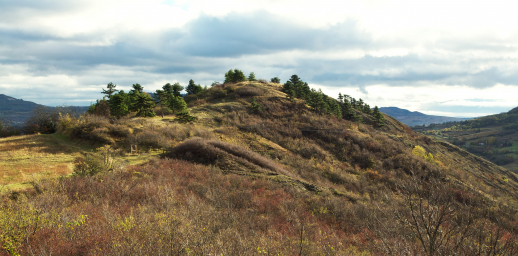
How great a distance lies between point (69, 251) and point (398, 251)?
346 inches

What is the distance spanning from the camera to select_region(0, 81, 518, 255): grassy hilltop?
6.21 meters

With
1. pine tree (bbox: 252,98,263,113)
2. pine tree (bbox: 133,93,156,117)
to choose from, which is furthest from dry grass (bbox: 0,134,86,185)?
pine tree (bbox: 252,98,263,113)

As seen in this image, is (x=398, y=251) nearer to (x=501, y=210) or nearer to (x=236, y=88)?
(x=501, y=210)

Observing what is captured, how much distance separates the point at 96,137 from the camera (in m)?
25.1

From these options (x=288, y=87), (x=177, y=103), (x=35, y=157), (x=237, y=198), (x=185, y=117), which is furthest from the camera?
(x=288, y=87)

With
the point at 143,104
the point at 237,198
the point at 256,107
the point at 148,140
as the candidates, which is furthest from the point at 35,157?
the point at 256,107

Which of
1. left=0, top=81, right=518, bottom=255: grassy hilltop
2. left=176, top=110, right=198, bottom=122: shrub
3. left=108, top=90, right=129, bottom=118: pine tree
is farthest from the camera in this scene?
left=108, top=90, right=129, bottom=118: pine tree

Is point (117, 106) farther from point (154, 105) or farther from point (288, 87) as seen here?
point (288, 87)

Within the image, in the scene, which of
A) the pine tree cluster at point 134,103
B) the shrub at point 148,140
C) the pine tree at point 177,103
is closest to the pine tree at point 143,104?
the pine tree cluster at point 134,103

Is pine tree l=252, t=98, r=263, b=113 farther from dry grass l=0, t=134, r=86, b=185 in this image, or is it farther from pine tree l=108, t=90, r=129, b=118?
dry grass l=0, t=134, r=86, b=185

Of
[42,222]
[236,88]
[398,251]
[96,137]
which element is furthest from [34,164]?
[236,88]

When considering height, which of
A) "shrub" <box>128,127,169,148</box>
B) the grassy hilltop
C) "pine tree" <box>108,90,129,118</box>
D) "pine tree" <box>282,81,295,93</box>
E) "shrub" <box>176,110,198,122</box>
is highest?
"pine tree" <box>282,81,295,93</box>

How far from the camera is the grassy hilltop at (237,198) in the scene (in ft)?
20.4

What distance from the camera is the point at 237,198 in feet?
43.1
